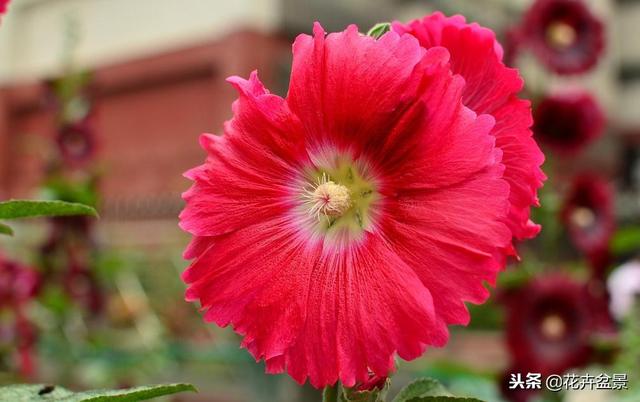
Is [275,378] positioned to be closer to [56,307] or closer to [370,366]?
[56,307]

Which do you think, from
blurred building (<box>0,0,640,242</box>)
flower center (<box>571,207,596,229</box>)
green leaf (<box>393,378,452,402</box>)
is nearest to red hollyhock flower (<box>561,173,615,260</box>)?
flower center (<box>571,207,596,229</box>)

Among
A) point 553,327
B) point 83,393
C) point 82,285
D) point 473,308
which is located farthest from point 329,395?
point 82,285

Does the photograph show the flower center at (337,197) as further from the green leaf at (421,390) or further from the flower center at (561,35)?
the flower center at (561,35)

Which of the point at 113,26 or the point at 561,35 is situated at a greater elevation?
the point at 113,26

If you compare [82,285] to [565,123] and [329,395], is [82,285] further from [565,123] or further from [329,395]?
[329,395]

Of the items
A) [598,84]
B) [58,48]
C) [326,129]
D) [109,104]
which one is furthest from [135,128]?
[326,129]

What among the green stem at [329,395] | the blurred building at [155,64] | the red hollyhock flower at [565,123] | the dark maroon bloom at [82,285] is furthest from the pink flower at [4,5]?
the blurred building at [155,64]

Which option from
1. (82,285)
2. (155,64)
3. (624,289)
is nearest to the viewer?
(624,289)
